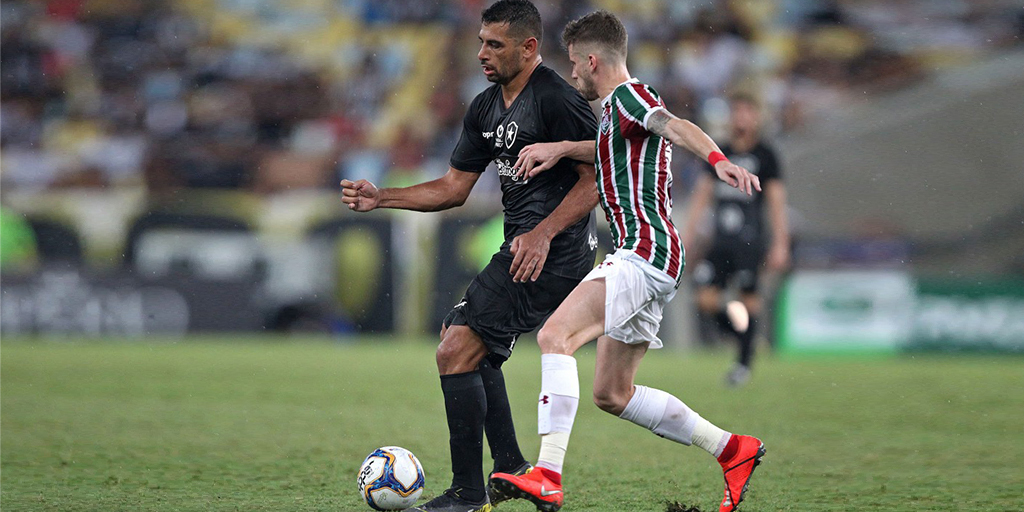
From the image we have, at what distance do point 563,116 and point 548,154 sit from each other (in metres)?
0.28

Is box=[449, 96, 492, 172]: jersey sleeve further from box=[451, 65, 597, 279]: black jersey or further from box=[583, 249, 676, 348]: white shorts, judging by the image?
box=[583, 249, 676, 348]: white shorts

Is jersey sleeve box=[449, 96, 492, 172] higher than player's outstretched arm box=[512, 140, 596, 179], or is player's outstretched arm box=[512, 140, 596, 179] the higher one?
jersey sleeve box=[449, 96, 492, 172]

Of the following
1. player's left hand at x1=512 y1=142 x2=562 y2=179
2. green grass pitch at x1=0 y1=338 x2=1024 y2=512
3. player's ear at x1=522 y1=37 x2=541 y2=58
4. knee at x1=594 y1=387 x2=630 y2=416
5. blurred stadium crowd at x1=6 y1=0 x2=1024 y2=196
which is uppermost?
blurred stadium crowd at x1=6 y1=0 x2=1024 y2=196

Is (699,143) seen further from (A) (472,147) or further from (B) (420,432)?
(B) (420,432)

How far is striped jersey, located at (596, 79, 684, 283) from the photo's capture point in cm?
467

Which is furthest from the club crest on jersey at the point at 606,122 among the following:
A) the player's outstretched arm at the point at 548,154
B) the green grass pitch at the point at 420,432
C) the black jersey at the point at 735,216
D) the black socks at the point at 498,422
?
the black jersey at the point at 735,216

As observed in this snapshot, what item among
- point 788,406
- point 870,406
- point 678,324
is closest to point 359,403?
point 788,406

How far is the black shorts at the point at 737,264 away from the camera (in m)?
10.7

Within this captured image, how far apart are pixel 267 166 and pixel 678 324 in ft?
25.5

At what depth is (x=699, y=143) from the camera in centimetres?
434

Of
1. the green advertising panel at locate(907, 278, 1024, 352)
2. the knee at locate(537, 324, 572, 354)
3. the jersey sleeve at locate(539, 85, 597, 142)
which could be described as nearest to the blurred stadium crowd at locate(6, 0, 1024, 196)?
the green advertising panel at locate(907, 278, 1024, 352)

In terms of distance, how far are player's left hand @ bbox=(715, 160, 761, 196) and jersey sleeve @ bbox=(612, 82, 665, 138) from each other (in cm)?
40

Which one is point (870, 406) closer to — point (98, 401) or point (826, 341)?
point (826, 341)

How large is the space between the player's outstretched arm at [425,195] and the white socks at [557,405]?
3.41 ft
